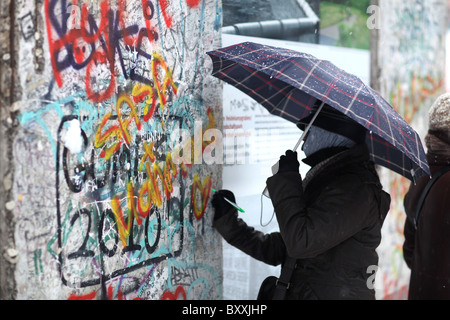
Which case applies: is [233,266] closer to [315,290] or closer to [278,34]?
[315,290]

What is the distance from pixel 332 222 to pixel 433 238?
124 centimetres

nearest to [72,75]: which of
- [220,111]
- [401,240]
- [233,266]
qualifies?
[220,111]

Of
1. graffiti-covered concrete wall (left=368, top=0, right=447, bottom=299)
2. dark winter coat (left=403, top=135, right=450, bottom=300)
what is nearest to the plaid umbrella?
dark winter coat (left=403, top=135, right=450, bottom=300)

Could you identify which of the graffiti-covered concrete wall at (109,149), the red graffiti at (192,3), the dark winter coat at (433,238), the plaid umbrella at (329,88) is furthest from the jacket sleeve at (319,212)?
the red graffiti at (192,3)

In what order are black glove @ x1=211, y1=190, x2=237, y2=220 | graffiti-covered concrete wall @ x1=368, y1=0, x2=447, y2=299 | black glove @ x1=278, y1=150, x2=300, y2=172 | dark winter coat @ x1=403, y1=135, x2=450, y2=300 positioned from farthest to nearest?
graffiti-covered concrete wall @ x1=368, y1=0, x2=447, y2=299 < dark winter coat @ x1=403, y1=135, x2=450, y2=300 < black glove @ x1=211, y1=190, x2=237, y2=220 < black glove @ x1=278, y1=150, x2=300, y2=172

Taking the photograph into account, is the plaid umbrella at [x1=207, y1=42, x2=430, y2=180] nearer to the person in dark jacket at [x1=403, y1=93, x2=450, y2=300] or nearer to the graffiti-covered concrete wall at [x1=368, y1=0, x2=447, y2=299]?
the person in dark jacket at [x1=403, y1=93, x2=450, y2=300]

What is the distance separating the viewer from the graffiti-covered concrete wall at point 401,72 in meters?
5.48

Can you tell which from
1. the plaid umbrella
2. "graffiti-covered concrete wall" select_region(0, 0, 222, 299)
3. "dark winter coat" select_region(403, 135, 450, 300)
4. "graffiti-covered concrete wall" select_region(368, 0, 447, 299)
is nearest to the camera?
"graffiti-covered concrete wall" select_region(0, 0, 222, 299)

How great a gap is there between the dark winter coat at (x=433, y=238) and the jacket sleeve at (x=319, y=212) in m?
0.97

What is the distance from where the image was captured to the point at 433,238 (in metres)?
3.54

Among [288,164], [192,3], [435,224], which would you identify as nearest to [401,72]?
[435,224]

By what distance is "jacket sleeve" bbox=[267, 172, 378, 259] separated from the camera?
2619mm

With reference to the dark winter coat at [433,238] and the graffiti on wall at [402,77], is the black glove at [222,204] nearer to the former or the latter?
the dark winter coat at [433,238]

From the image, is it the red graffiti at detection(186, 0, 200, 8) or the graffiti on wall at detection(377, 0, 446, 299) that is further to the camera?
the graffiti on wall at detection(377, 0, 446, 299)
